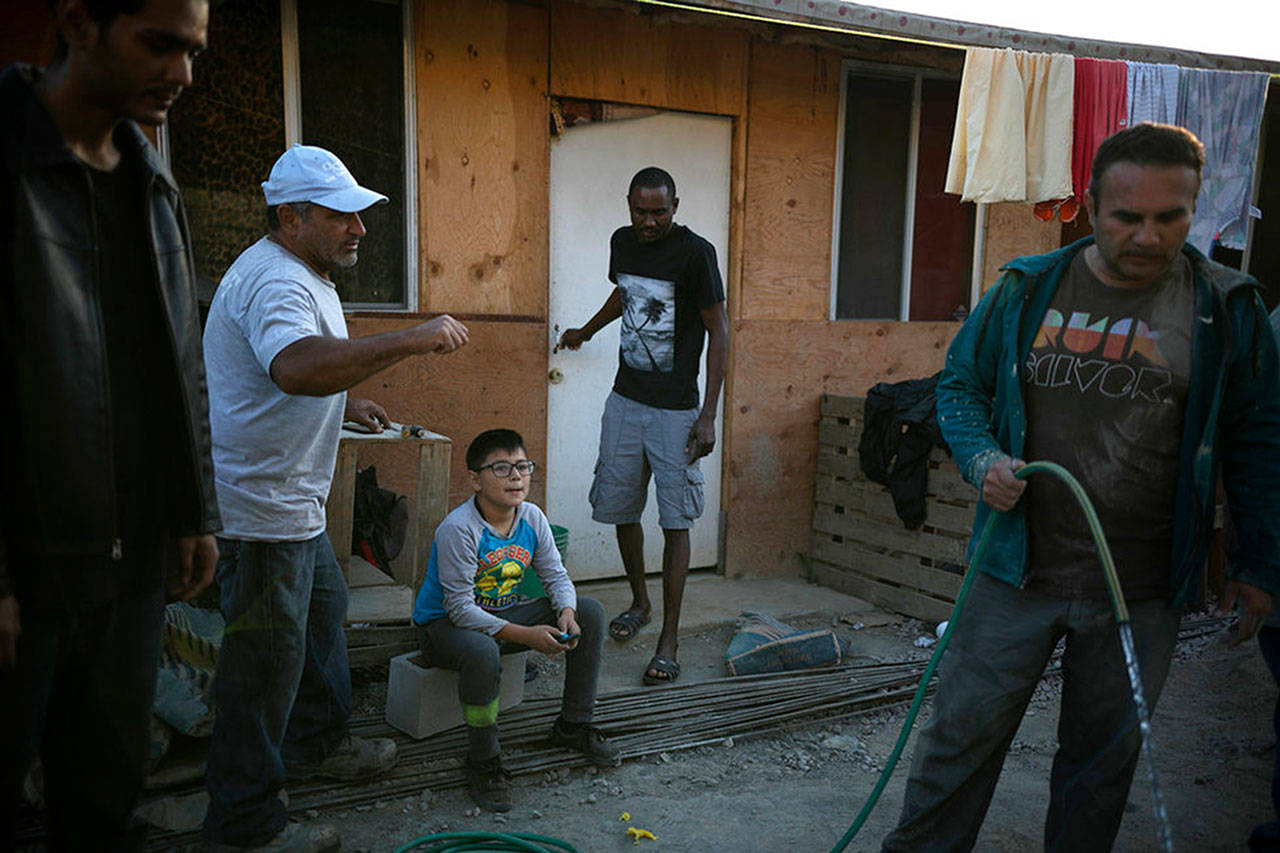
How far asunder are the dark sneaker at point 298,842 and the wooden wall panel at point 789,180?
430 centimetres

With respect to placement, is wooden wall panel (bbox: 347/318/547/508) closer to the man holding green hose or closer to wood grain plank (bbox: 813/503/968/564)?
wood grain plank (bbox: 813/503/968/564)


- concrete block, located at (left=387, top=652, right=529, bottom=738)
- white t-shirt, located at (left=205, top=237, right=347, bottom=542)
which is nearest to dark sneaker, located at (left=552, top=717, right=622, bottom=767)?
concrete block, located at (left=387, top=652, right=529, bottom=738)

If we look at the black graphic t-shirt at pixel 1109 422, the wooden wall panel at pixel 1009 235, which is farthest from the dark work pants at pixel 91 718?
the wooden wall panel at pixel 1009 235

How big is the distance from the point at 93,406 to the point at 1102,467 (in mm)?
2360

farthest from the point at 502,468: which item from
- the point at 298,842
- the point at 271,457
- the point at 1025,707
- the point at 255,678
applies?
the point at 1025,707

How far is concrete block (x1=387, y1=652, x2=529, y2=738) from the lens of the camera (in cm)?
390

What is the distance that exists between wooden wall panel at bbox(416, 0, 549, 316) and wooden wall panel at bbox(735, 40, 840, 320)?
1516 mm

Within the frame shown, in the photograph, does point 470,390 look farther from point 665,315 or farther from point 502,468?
point 502,468

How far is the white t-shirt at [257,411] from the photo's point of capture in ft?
8.95

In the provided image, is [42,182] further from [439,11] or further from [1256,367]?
[439,11]

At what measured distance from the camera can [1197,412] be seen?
7.92 feet

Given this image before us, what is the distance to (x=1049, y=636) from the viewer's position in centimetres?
257

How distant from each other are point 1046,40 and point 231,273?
538 centimetres

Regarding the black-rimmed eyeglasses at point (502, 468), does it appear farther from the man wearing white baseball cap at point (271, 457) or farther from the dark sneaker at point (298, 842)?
the dark sneaker at point (298, 842)
